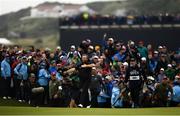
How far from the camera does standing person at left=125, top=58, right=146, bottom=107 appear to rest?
22.8 m

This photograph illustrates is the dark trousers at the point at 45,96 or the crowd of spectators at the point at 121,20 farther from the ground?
the crowd of spectators at the point at 121,20

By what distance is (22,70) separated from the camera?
969 inches

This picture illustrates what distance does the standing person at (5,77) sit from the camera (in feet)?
81.6

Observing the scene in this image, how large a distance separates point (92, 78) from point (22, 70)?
9.56ft

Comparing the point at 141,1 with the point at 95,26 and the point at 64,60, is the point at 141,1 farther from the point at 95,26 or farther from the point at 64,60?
the point at 64,60

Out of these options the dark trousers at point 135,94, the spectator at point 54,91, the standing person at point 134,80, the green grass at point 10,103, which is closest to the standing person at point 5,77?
the green grass at point 10,103

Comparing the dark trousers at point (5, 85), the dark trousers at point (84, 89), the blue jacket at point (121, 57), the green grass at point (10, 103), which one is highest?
the blue jacket at point (121, 57)

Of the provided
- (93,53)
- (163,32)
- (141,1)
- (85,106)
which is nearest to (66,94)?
(85,106)

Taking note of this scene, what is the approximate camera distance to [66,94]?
2316cm

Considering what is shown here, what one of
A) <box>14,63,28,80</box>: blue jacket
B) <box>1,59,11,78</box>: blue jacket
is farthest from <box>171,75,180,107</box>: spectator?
<box>1,59,11,78</box>: blue jacket

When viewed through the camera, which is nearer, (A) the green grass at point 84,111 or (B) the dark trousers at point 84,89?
(A) the green grass at point 84,111

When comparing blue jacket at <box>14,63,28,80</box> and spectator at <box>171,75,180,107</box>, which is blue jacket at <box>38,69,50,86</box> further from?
spectator at <box>171,75,180,107</box>

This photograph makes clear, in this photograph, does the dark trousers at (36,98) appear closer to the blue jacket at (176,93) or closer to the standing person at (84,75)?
the standing person at (84,75)

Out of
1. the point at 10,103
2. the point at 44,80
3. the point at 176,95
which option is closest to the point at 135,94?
the point at 176,95
